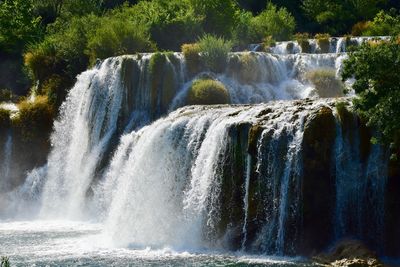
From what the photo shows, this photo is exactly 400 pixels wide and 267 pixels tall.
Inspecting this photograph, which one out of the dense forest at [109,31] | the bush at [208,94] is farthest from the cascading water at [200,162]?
the dense forest at [109,31]

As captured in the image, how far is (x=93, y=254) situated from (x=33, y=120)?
13.8 m

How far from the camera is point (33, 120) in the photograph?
32.8m

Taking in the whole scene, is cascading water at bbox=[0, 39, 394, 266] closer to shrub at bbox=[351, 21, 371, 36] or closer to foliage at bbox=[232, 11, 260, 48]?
foliage at bbox=[232, 11, 260, 48]

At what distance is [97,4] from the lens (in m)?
56.8

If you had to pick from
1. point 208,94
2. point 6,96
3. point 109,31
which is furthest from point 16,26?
point 208,94

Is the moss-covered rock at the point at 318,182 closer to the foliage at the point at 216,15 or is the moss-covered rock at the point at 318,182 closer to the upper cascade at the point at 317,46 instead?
the upper cascade at the point at 317,46

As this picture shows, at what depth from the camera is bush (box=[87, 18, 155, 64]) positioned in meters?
34.3

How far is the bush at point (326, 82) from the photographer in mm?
29875

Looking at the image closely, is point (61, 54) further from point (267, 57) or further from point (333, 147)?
point (333, 147)

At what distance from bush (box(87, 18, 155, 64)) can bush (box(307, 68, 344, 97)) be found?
9.67m

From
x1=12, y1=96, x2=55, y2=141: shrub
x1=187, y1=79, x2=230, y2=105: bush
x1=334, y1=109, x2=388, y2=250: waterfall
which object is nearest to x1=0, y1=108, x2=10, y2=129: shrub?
x1=12, y1=96, x2=55, y2=141: shrub

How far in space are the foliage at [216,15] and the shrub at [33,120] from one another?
12738 millimetres

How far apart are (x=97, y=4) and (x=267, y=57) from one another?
28843 mm

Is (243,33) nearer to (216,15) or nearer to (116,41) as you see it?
(216,15)
